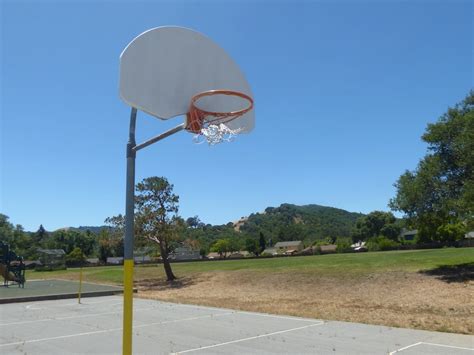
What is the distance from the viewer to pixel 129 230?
6395 millimetres

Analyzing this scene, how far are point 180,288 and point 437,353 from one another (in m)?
22.0

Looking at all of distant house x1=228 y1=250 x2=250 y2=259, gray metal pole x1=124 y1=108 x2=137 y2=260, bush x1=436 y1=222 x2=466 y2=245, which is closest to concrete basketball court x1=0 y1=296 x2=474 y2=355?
gray metal pole x1=124 y1=108 x2=137 y2=260

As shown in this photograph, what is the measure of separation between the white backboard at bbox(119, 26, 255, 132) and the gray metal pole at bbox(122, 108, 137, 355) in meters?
0.37

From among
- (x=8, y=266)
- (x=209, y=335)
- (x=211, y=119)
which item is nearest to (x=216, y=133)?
(x=211, y=119)

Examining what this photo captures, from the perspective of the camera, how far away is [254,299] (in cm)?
2144

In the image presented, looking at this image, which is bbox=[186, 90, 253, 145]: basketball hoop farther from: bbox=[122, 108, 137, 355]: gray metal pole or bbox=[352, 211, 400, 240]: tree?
bbox=[352, 211, 400, 240]: tree

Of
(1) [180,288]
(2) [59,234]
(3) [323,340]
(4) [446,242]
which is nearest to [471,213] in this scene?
(3) [323,340]

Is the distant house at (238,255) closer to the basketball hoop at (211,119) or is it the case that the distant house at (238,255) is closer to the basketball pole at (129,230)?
the basketball hoop at (211,119)

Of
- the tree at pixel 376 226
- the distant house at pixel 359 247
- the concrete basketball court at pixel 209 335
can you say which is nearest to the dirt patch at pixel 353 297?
the concrete basketball court at pixel 209 335

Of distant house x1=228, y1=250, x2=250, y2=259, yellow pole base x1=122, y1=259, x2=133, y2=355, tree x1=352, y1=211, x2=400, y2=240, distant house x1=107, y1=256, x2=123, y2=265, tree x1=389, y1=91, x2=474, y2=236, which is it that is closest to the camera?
yellow pole base x1=122, y1=259, x2=133, y2=355

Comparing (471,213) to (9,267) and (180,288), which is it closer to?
(180,288)

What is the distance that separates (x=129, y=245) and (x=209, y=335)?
5939mm

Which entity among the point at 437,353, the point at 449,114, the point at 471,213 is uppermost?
the point at 449,114

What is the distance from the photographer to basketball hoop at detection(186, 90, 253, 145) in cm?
701
